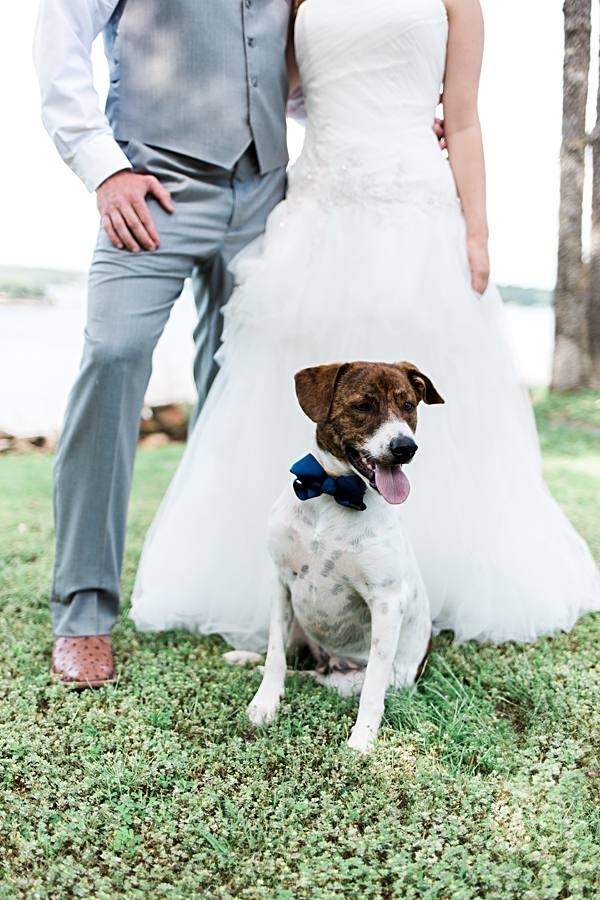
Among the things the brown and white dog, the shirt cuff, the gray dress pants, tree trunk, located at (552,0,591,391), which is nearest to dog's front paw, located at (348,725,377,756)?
the brown and white dog

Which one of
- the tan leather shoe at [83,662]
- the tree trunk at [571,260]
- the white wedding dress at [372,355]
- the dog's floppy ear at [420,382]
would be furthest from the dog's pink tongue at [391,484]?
the tree trunk at [571,260]

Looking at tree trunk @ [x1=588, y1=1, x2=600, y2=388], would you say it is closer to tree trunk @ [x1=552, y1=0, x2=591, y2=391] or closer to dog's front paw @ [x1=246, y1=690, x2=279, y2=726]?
tree trunk @ [x1=552, y1=0, x2=591, y2=391]

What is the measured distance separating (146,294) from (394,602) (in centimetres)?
124

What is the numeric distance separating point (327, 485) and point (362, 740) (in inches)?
26.0

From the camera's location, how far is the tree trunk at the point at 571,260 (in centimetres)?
589

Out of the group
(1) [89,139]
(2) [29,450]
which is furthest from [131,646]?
(2) [29,450]

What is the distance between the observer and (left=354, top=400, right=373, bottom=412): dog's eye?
229cm

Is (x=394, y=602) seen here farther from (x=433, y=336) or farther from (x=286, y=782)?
(x=433, y=336)

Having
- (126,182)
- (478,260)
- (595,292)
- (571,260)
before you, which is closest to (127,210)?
(126,182)

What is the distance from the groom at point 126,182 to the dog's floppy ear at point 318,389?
65cm

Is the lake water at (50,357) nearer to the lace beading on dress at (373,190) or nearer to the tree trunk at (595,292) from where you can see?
the tree trunk at (595,292)

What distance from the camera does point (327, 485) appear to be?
2.37m

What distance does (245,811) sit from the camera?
200 centimetres

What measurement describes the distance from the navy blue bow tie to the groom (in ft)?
2.27
